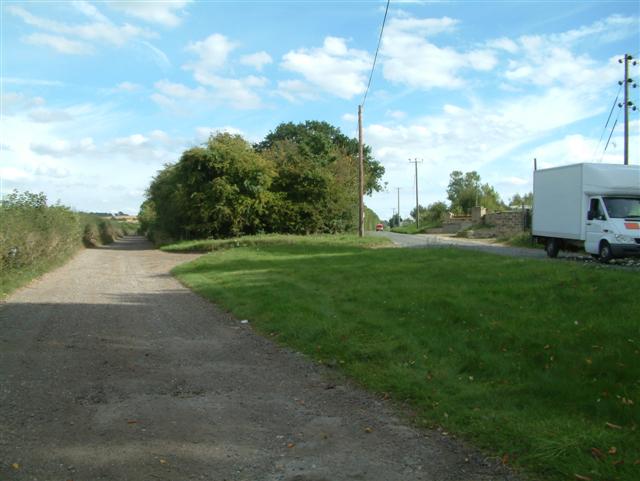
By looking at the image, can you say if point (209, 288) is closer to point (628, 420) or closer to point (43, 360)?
point (43, 360)

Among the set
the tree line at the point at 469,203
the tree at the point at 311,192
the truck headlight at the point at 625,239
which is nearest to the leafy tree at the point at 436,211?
the tree line at the point at 469,203

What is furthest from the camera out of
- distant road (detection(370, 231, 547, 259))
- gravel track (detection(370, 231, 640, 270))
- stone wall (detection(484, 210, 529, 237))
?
stone wall (detection(484, 210, 529, 237))

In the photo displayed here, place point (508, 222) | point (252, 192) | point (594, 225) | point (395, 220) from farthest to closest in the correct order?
point (395, 220) < point (508, 222) < point (252, 192) < point (594, 225)

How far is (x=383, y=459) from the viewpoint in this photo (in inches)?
180

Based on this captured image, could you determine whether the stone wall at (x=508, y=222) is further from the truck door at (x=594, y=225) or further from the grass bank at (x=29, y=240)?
the grass bank at (x=29, y=240)

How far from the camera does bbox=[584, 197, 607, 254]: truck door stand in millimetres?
18469

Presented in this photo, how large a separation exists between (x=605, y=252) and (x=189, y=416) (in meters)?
16.3

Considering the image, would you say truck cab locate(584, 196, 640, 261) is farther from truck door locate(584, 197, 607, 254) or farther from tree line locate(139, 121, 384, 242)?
tree line locate(139, 121, 384, 242)

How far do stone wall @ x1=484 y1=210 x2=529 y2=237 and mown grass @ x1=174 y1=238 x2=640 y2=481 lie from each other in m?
31.8

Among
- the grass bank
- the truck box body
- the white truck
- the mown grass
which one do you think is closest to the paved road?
the mown grass

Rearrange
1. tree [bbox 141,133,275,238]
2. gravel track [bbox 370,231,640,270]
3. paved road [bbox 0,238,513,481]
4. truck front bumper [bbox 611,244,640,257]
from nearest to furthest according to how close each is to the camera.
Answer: paved road [bbox 0,238,513,481]
gravel track [bbox 370,231,640,270]
truck front bumper [bbox 611,244,640,257]
tree [bbox 141,133,275,238]

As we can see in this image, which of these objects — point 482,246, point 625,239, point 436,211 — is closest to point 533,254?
point 625,239

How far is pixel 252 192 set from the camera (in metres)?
36.6

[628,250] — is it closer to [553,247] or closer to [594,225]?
[594,225]
